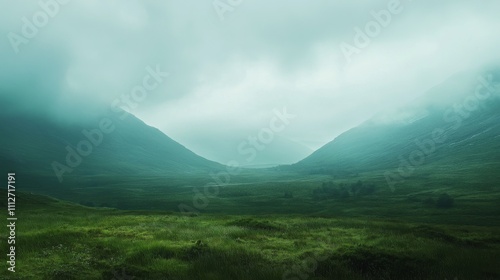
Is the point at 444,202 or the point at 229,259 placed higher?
the point at 229,259

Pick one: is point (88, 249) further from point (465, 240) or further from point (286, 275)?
point (465, 240)

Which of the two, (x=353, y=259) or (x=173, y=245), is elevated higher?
(x=173, y=245)

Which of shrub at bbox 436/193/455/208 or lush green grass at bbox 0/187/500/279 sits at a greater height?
lush green grass at bbox 0/187/500/279

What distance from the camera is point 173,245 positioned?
2370 centimetres

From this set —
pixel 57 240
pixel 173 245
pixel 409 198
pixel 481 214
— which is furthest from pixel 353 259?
pixel 409 198

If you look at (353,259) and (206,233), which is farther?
(206,233)

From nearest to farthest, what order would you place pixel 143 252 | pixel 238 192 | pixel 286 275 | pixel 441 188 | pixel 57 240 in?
pixel 286 275 → pixel 143 252 → pixel 57 240 → pixel 441 188 → pixel 238 192

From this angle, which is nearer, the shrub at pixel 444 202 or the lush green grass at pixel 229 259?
the lush green grass at pixel 229 259

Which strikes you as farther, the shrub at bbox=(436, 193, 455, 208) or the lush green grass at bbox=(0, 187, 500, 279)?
the shrub at bbox=(436, 193, 455, 208)

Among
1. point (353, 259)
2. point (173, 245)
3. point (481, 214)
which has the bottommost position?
point (481, 214)

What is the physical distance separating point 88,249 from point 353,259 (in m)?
15.3

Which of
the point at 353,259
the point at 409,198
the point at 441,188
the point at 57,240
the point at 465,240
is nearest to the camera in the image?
the point at 353,259

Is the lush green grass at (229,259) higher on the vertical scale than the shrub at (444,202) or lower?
higher

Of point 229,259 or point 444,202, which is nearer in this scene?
point 229,259
